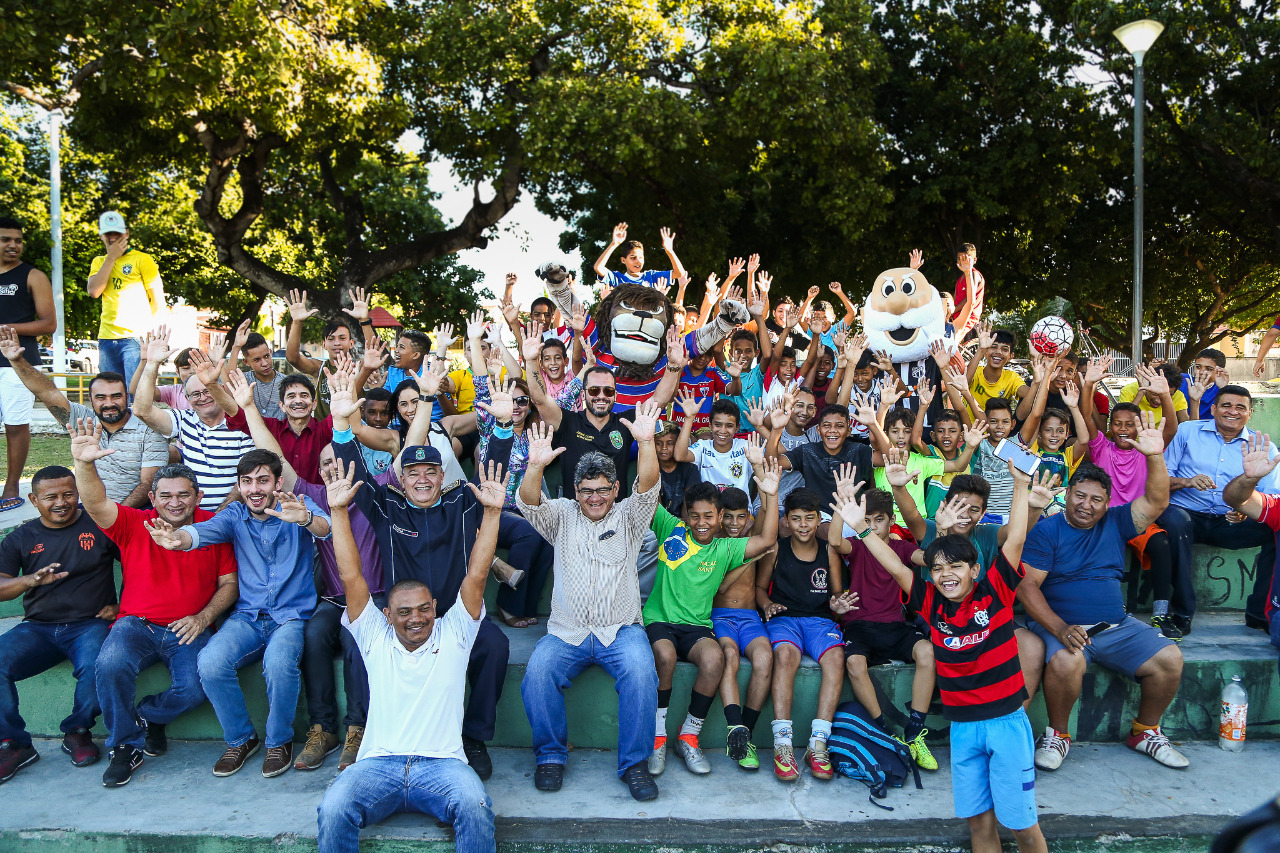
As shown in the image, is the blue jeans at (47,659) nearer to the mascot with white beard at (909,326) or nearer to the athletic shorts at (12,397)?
the athletic shorts at (12,397)

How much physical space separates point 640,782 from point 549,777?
0.45 m

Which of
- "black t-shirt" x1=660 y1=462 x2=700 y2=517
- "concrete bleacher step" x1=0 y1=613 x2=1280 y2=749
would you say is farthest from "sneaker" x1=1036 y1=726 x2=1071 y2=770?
"black t-shirt" x1=660 y1=462 x2=700 y2=517

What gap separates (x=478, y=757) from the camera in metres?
4.33

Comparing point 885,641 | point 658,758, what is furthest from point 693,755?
point 885,641

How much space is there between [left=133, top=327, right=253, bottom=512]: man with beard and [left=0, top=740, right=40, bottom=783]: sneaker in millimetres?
1541

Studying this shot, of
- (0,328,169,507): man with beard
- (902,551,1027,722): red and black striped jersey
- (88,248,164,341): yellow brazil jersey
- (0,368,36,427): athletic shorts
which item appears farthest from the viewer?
(88,248,164,341): yellow brazil jersey

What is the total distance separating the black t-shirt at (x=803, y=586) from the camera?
4965 millimetres

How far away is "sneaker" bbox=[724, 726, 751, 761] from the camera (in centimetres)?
444

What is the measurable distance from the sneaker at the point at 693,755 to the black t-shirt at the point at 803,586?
938mm

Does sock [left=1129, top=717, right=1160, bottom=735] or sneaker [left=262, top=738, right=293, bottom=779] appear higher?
sock [left=1129, top=717, right=1160, bottom=735]

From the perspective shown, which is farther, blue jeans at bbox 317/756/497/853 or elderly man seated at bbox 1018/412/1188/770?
elderly man seated at bbox 1018/412/1188/770

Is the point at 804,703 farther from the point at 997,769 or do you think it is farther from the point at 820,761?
the point at 997,769

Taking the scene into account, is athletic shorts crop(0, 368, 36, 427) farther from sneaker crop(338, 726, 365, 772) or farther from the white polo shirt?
the white polo shirt

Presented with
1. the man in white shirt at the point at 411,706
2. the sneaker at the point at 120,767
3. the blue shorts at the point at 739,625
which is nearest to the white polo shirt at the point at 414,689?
the man in white shirt at the point at 411,706
